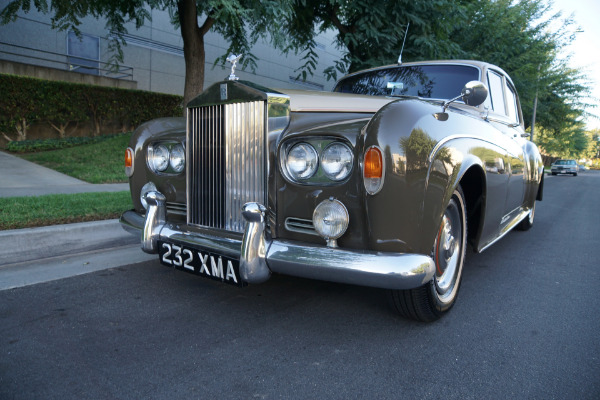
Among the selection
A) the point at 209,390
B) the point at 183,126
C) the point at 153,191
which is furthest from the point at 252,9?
the point at 209,390

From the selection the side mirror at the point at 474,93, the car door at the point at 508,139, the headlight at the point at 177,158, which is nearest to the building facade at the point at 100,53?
the car door at the point at 508,139

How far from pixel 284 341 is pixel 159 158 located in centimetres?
159

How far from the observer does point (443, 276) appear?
2701 millimetres

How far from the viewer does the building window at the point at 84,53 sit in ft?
45.8

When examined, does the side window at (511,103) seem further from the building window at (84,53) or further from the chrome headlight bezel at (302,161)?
the building window at (84,53)

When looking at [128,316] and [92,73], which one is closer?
[128,316]

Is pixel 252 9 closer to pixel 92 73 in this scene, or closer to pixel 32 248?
pixel 32 248

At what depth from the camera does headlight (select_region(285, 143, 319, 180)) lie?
7.43 ft

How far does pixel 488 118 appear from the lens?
348cm

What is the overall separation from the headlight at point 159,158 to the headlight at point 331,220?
4.51ft

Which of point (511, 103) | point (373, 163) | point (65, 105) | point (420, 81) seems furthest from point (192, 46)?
point (373, 163)

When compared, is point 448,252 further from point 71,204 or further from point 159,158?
point 71,204

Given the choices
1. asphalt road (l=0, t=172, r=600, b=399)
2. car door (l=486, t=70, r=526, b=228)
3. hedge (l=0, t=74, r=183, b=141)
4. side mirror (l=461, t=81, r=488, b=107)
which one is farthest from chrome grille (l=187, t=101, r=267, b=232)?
hedge (l=0, t=74, r=183, b=141)

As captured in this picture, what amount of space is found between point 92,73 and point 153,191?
44.6 ft
